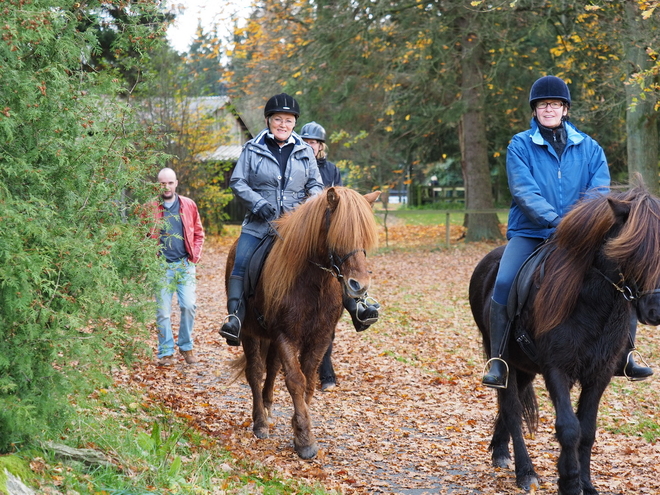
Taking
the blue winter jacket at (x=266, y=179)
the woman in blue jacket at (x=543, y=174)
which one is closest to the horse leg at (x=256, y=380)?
the blue winter jacket at (x=266, y=179)

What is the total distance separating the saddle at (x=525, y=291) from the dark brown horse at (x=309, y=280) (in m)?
1.12

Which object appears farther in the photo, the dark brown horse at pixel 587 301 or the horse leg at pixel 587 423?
the horse leg at pixel 587 423

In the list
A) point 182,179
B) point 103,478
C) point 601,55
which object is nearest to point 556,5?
point 601,55

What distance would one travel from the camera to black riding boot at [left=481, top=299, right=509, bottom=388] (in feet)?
18.2

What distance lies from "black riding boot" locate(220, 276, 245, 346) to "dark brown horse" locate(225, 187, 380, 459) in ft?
0.48

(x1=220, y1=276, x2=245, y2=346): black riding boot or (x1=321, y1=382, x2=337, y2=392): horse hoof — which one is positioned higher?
(x1=220, y1=276, x2=245, y2=346): black riding boot

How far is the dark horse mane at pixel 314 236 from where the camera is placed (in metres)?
5.69

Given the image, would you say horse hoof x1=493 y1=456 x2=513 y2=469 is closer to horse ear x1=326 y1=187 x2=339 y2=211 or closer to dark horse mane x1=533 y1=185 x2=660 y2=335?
dark horse mane x1=533 y1=185 x2=660 y2=335

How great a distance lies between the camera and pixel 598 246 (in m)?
4.86

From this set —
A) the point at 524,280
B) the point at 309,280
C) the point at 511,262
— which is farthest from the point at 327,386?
the point at 524,280

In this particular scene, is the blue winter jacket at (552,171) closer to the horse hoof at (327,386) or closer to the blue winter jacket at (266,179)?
the blue winter jacket at (266,179)

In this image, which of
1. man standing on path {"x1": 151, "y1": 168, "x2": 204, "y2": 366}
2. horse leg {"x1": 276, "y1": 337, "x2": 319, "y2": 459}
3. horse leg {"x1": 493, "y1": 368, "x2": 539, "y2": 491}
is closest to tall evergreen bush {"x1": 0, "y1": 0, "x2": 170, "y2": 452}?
horse leg {"x1": 276, "y1": 337, "x2": 319, "y2": 459}

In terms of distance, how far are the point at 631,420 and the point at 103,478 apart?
5.50m

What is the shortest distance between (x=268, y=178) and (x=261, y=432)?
2369 millimetres
